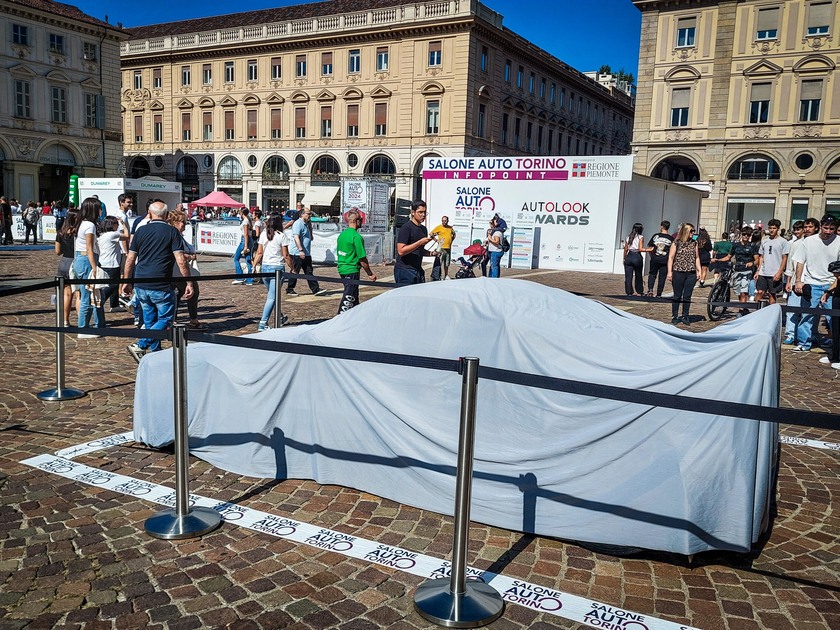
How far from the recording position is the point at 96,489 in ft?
13.9

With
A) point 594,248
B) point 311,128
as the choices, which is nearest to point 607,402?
point 594,248

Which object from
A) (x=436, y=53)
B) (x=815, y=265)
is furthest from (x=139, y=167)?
(x=815, y=265)

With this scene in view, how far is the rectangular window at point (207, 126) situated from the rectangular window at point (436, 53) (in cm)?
1913

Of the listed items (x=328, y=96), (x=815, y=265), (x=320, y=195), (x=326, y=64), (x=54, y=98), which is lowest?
(x=815, y=265)

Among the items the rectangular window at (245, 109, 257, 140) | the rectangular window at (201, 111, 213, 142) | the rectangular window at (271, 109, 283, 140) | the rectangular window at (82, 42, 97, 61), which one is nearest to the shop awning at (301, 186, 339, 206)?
the rectangular window at (271, 109, 283, 140)

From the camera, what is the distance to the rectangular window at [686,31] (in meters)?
41.8

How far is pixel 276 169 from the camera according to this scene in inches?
2063

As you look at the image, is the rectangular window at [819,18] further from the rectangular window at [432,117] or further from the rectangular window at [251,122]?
the rectangular window at [251,122]

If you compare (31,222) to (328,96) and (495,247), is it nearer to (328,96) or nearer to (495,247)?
(495,247)

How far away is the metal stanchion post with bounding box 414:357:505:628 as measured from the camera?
2.87 m

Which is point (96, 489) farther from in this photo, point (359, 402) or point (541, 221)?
point (541, 221)

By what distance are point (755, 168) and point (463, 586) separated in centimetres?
4385

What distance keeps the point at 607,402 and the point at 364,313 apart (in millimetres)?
1618

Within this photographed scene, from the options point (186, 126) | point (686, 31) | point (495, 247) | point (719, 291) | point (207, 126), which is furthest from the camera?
point (186, 126)
